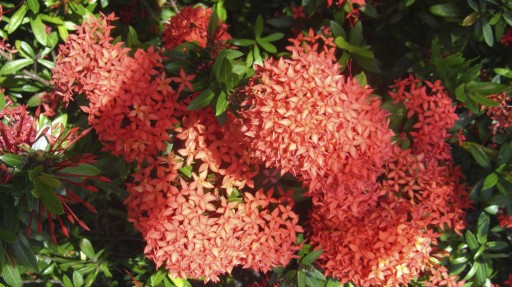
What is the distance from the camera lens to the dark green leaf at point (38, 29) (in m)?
2.51

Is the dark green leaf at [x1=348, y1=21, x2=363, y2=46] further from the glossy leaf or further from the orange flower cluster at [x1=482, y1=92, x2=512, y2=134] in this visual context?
the glossy leaf

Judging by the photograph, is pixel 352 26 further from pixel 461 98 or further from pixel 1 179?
pixel 1 179

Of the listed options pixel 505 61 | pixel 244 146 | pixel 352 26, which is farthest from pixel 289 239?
pixel 505 61

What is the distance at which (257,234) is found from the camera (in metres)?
2.22

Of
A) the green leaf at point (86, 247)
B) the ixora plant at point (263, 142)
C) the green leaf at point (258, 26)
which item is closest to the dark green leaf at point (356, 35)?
the ixora plant at point (263, 142)

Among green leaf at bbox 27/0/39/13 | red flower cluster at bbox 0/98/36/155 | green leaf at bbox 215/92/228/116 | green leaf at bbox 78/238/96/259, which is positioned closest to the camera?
red flower cluster at bbox 0/98/36/155

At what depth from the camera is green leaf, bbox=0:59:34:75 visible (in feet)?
8.32

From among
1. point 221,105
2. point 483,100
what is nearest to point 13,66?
point 221,105

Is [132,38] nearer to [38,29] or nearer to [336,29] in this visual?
[38,29]

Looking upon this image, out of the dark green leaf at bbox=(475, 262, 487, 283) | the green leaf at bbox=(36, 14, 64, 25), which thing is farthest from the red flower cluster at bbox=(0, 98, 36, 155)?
the dark green leaf at bbox=(475, 262, 487, 283)

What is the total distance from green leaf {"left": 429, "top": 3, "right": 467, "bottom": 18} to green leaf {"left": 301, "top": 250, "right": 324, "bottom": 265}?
4.49 ft

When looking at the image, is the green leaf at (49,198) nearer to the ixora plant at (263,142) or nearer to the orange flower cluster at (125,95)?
the ixora plant at (263,142)

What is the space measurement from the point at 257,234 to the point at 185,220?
360 mm

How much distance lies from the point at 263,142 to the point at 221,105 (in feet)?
0.90
